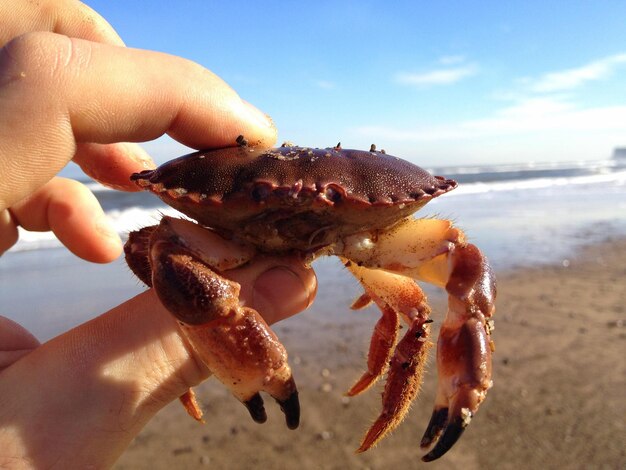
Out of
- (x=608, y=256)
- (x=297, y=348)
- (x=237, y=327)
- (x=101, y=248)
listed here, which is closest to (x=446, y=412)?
(x=237, y=327)

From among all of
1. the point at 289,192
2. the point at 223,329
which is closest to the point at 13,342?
the point at 223,329

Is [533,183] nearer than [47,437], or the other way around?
[47,437]

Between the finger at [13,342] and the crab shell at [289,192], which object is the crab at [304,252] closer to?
the crab shell at [289,192]

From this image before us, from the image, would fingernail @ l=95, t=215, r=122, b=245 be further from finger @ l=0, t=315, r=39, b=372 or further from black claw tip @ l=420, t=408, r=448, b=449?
black claw tip @ l=420, t=408, r=448, b=449

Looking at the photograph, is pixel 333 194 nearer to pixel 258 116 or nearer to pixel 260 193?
pixel 260 193

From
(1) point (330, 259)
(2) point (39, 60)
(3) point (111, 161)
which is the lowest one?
(1) point (330, 259)

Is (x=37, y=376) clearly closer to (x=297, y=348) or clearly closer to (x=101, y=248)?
(x=101, y=248)

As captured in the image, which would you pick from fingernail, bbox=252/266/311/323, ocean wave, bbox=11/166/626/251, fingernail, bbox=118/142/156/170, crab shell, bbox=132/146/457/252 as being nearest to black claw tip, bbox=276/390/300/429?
fingernail, bbox=252/266/311/323
